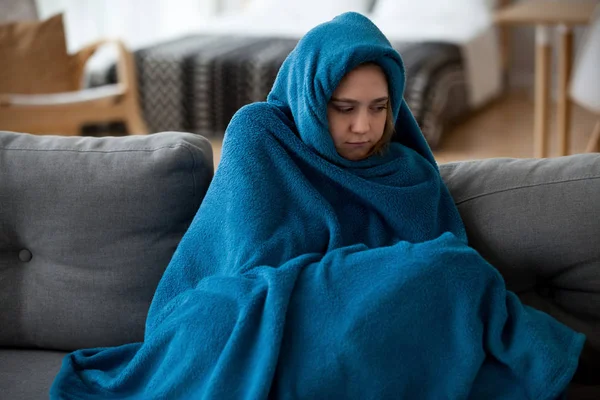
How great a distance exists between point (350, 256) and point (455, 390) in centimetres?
25

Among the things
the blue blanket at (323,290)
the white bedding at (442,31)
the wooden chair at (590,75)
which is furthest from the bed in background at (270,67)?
the blue blanket at (323,290)

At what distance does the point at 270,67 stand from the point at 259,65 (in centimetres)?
6

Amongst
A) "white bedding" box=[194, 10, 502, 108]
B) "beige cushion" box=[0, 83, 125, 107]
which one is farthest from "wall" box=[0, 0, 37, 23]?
"white bedding" box=[194, 10, 502, 108]

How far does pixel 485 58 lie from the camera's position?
4.65 meters

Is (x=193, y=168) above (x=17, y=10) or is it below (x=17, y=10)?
below

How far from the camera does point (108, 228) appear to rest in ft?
5.10

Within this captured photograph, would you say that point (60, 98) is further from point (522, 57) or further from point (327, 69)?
point (522, 57)

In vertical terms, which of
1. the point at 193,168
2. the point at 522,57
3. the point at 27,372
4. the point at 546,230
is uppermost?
the point at 193,168

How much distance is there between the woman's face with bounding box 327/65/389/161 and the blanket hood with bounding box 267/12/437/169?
21 millimetres

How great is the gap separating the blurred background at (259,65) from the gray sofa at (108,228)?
62.3 inches

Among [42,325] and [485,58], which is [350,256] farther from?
[485,58]

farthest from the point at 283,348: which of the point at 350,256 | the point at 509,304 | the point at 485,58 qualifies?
the point at 485,58

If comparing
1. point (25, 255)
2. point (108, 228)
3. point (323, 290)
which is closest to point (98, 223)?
point (108, 228)

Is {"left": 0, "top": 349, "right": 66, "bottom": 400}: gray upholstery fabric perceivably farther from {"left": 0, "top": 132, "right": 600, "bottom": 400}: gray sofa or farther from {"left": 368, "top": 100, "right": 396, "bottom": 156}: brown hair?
{"left": 368, "top": 100, "right": 396, "bottom": 156}: brown hair
